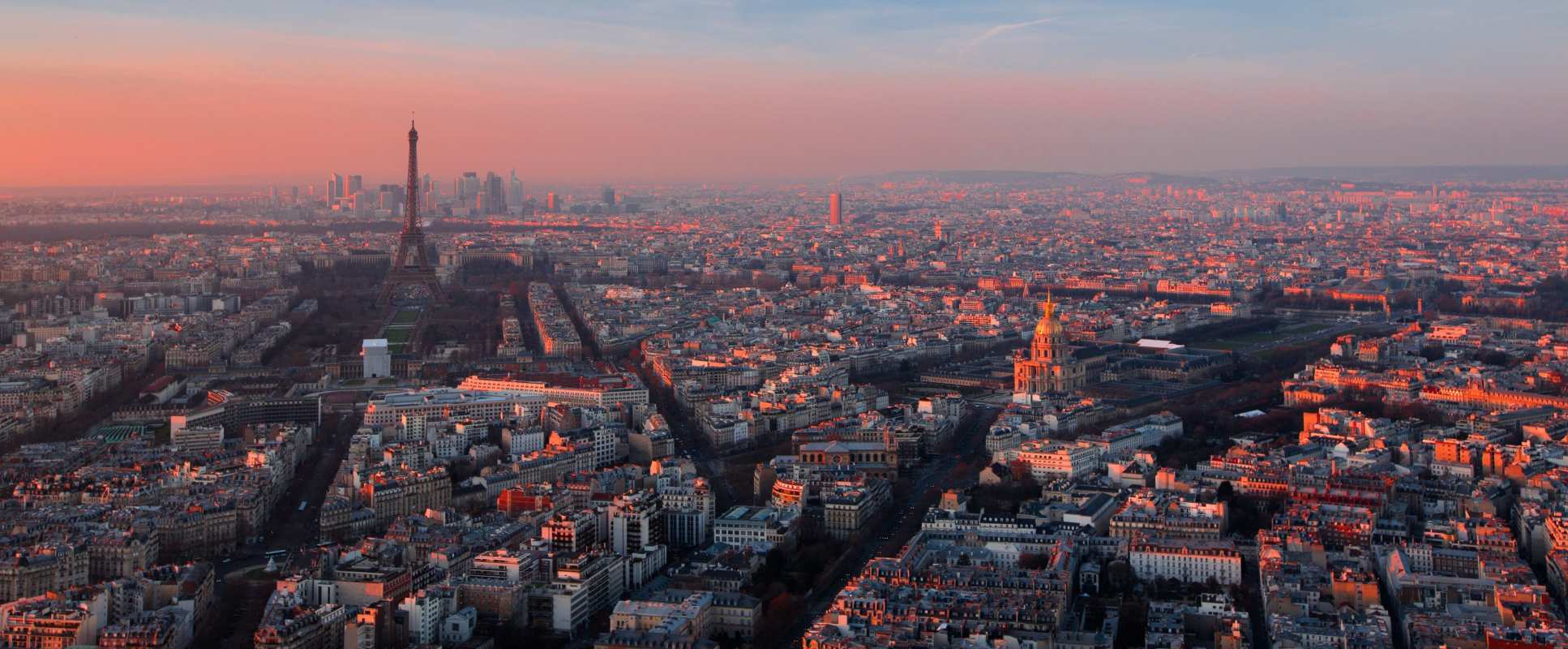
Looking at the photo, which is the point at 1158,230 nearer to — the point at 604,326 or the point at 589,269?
the point at 589,269


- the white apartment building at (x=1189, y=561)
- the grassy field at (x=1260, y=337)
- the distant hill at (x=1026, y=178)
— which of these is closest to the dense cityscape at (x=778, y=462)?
the white apartment building at (x=1189, y=561)

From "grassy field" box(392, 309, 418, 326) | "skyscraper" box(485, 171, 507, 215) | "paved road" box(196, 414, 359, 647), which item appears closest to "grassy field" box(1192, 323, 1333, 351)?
"grassy field" box(392, 309, 418, 326)

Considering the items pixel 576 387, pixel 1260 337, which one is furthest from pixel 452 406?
pixel 1260 337

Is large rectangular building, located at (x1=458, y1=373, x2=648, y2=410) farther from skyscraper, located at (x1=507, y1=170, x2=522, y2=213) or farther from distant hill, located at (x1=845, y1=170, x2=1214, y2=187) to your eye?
distant hill, located at (x1=845, y1=170, x2=1214, y2=187)

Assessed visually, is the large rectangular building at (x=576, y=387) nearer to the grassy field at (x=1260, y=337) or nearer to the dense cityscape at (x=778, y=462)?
the dense cityscape at (x=778, y=462)

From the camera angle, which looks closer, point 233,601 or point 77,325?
point 233,601

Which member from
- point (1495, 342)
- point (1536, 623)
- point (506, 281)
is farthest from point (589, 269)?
point (1536, 623)

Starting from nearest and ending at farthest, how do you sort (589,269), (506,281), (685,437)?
(685,437) < (506,281) < (589,269)

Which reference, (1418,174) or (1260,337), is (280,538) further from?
(1418,174)
